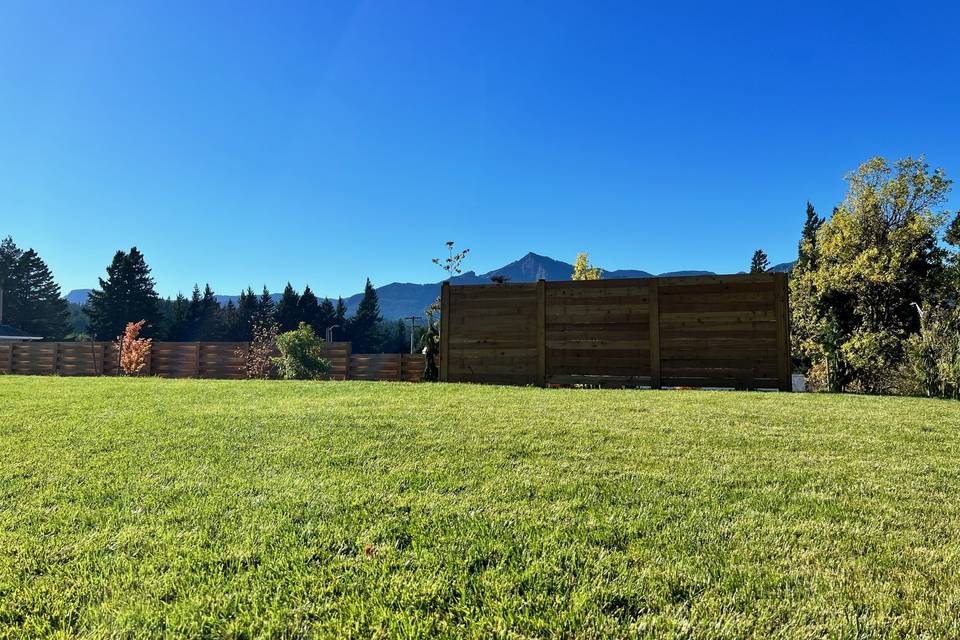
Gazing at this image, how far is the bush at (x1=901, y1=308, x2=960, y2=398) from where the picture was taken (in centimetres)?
750

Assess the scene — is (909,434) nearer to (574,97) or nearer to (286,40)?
(574,97)

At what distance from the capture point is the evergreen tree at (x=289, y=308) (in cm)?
4888

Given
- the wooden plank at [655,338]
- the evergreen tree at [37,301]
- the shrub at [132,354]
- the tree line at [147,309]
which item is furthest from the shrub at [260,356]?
the evergreen tree at [37,301]

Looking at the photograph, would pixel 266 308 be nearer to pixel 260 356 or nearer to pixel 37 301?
pixel 37 301

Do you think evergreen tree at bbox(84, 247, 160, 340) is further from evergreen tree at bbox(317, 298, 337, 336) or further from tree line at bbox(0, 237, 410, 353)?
evergreen tree at bbox(317, 298, 337, 336)

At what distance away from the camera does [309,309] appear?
167 feet

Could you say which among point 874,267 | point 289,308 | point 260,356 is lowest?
point 260,356

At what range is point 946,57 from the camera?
879cm

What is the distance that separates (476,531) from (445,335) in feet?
25.7

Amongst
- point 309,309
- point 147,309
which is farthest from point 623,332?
point 147,309

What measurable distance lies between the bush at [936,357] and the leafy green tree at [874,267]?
4491 mm

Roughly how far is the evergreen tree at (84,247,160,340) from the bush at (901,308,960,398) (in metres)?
48.6

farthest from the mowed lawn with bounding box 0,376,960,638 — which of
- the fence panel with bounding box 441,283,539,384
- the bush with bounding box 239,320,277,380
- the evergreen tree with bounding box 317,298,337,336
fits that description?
the evergreen tree with bounding box 317,298,337,336

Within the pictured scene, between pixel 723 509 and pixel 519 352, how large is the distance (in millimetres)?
7048
